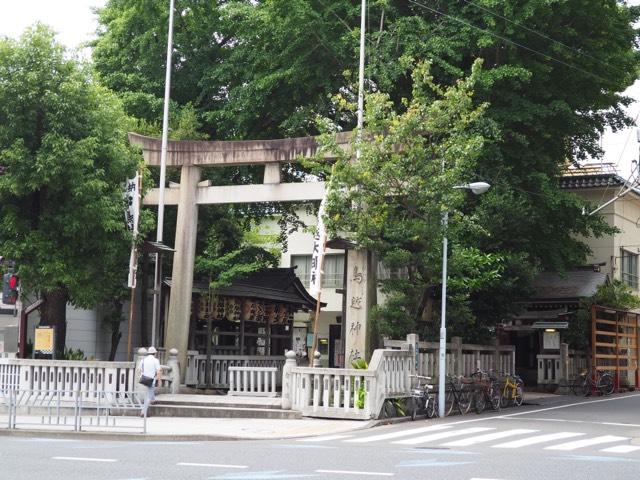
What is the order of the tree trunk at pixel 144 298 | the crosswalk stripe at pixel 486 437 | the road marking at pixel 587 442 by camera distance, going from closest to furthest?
the road marking at pixel 587 442 → the crosswalk stripe at pixel 486 437 → the tree trunk at pixel 144 298

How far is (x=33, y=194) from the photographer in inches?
997

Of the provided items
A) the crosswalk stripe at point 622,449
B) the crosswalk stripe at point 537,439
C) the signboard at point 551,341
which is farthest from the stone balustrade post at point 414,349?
the signboard at point 551,341

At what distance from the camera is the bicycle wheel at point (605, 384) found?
3588 cm

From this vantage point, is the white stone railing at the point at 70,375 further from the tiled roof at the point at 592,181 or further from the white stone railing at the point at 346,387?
the tiled roof at the point at 592,181

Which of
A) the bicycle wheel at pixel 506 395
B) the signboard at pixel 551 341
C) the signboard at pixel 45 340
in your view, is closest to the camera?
the signboard at pixel 45 340

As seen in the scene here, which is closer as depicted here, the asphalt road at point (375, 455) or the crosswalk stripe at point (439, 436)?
the asphalt road at point (375, 455)

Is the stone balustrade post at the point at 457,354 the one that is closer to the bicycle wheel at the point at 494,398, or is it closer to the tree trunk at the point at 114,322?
the bicycle wheel at the point at 494,398

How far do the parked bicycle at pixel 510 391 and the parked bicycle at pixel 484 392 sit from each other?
893mm

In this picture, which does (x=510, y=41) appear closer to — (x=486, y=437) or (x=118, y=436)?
(x=486, y=437)

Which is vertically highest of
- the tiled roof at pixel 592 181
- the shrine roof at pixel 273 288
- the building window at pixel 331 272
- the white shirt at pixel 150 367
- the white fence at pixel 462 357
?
the tiled roof at pixel 592 181

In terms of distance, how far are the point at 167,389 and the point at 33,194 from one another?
6392 millimetres

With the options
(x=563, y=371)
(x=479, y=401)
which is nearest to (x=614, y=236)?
(x=563, y=371)

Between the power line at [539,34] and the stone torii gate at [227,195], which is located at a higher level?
the power line at [539,34]

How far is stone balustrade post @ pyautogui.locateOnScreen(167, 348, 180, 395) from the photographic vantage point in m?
27.1
